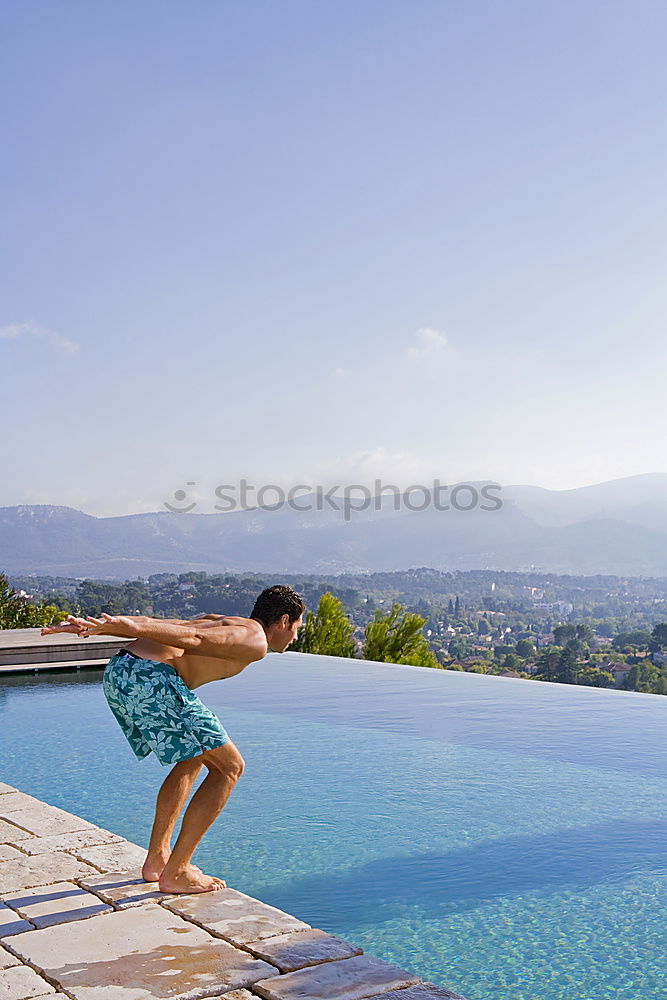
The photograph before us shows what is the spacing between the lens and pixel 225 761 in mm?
2822

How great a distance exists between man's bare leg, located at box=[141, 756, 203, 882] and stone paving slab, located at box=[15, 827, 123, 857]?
0.54 m

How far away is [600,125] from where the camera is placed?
10945 mm

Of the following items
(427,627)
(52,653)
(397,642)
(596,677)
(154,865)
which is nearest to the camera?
(154,865)

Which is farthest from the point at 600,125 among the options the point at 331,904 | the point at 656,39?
the point at 331,904

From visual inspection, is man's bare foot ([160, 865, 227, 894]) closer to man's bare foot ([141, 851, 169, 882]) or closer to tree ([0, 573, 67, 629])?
man's bare foot ([141, 851, 169, 882])

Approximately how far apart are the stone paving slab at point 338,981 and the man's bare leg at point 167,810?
81cm

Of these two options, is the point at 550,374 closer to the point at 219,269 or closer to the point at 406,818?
the point at 219,269

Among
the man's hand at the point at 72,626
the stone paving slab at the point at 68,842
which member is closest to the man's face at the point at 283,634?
the man's hand at the point at 72,626

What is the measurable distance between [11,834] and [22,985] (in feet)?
5.03

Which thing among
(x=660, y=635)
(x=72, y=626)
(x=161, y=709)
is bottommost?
(x=660, y=635)

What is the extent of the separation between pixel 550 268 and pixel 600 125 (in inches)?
137

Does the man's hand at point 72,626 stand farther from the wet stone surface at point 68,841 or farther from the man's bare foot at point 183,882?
the wet stone surface at point 68,841

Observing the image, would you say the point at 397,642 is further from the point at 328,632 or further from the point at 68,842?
the point at 68,842

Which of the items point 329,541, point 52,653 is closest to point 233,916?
point 52,653
